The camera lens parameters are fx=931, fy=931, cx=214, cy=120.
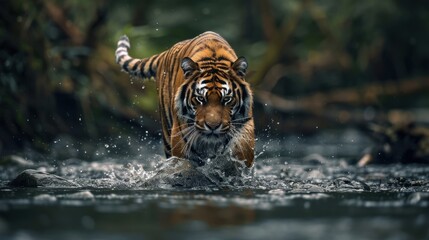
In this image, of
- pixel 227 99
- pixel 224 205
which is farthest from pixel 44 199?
pixel 227 99

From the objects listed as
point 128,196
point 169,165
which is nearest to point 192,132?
point 169,165

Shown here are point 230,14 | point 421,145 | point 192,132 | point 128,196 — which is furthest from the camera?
point 230,14

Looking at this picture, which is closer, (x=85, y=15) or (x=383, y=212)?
(x=383, y=212)

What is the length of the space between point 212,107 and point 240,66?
0.52 m

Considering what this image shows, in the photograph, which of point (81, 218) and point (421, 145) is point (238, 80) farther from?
point (421, 145)

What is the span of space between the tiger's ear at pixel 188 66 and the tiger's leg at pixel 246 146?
0.66 metres

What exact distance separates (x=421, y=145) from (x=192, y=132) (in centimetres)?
453

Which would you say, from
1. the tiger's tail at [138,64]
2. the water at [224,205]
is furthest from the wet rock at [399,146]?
the tiger's tail at [138,64]

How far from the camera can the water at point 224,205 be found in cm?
492

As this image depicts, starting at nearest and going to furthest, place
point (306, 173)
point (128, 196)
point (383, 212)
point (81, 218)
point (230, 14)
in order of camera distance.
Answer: point (81, 218)
point (383, 212)
point (128, 196)
point (306, 173)
point (230, 14)

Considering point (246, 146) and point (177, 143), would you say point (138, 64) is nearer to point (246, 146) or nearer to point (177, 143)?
point (177, 143)

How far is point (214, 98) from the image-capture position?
25.4ft

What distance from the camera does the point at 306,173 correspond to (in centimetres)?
954

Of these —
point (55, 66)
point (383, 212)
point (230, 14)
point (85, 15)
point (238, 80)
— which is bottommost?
point (383, 212)
